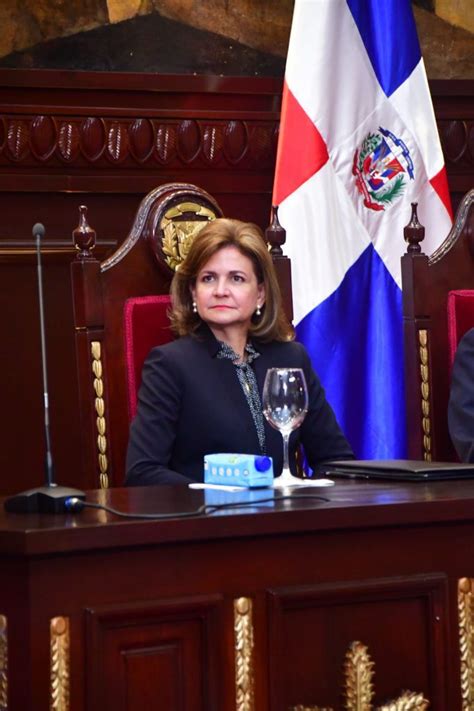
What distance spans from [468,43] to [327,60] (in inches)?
28.7

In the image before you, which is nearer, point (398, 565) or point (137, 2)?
point (398, 565)

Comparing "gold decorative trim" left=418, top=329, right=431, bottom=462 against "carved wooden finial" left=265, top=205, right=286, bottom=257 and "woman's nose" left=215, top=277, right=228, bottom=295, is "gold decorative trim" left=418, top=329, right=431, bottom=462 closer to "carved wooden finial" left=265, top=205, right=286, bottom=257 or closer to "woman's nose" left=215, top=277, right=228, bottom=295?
"carved wooden finial" left=265, top=205, right=286, bottom=257

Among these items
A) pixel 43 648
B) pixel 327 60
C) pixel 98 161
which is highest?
pixel 327 60

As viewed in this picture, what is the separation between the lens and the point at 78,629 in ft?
6.01

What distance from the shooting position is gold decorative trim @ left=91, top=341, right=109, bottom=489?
3102mm

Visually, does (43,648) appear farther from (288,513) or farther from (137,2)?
(137,2)

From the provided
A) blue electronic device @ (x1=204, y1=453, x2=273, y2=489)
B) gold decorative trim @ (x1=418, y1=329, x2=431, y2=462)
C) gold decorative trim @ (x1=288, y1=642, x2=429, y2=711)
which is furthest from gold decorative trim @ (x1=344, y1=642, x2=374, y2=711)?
gold decorative trim @ (x1=418, y1=329, x2=431, y2=462)

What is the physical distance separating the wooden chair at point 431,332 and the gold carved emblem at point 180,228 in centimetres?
57

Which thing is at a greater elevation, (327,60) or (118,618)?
(327,60)

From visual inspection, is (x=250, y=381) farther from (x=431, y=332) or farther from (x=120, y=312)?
(x=431, y=332)

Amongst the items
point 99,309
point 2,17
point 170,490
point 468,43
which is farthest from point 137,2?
point 170,490

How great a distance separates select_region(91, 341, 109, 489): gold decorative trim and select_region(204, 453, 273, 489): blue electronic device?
2.24 ft

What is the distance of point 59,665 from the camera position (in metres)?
1.81

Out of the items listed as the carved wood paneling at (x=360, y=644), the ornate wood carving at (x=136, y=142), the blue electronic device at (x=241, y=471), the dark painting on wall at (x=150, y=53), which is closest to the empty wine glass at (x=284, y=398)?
the blue electronic device at (x=241, y=471)
